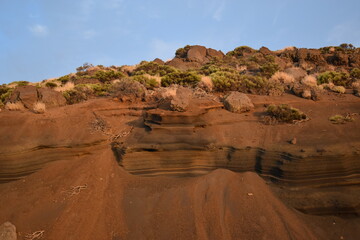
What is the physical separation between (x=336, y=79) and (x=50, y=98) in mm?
12070

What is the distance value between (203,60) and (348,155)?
21977 millimetres

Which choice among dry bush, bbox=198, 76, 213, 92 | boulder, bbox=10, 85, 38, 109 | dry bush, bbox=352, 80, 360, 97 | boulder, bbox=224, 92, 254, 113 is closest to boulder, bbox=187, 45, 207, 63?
dry bush, bbox=198, 76, 213, 92

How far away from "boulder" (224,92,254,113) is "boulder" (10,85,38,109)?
688 centimetres

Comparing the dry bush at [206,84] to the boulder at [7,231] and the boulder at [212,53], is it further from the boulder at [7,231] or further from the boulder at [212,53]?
the boulder at [212,53]

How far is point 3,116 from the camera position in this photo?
295 inches

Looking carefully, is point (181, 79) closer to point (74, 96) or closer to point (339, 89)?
point (74, 96)

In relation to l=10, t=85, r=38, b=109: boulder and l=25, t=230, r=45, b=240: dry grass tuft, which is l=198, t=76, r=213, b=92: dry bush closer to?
l=10, t=85, r=38, b=109: boulder

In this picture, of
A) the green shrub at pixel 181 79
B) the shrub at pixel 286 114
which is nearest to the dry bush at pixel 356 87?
the shrub at pixel 286 114

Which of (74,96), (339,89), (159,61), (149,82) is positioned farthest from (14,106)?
(159,61)

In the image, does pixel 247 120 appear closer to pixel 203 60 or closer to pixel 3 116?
pixel 3 116

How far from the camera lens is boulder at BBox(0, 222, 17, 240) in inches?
172

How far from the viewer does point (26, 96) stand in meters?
8.55

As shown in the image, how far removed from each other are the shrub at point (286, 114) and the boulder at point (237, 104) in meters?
0.76

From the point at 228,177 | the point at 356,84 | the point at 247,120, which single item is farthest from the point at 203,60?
the point at 228,177
